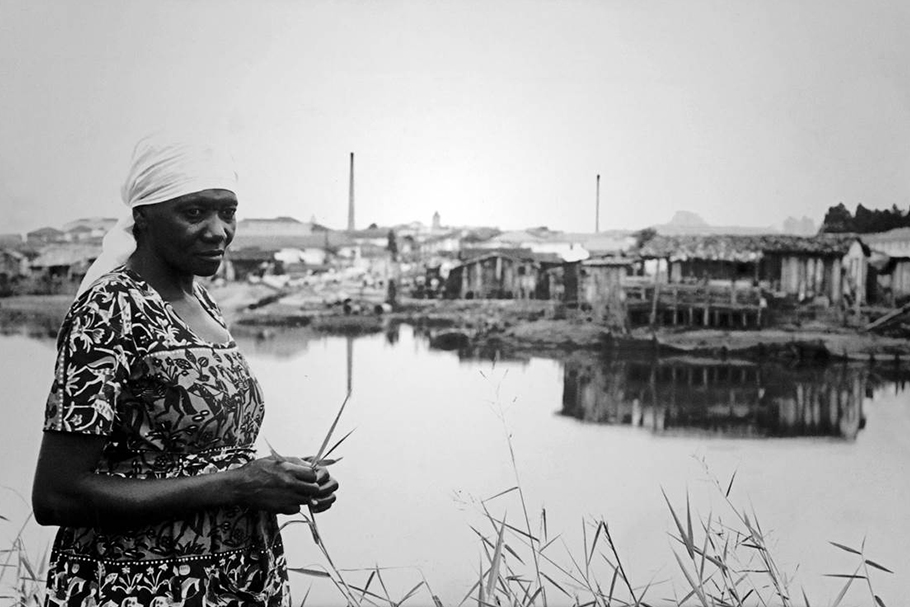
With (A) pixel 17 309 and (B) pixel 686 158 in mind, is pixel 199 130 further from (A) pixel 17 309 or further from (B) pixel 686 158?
(B) pixel 686 158

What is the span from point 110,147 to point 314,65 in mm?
812

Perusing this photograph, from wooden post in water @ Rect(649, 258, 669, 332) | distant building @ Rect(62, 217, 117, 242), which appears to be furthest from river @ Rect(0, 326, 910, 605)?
distant building @ Rect(62, 217, 117, 242)

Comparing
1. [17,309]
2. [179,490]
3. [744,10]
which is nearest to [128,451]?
[179,490]

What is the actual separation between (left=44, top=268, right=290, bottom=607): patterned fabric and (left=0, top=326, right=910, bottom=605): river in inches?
73.3

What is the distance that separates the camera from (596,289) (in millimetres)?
3541

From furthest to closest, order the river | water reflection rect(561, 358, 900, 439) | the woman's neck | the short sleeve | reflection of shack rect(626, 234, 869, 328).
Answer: reflection of shack rect(626, 234, 869, 328) < water reflection rect(561, 358, 900, 439) < the river < the woman's neck < the short sleeve

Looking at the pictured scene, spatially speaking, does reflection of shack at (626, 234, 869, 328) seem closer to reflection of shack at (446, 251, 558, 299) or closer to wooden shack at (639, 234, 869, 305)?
wooden shack at (639, 234, 869, 305)

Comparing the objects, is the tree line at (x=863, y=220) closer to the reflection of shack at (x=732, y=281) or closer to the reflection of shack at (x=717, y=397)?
the reflection of shack at (x=732, y=281)

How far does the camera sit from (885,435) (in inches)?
133

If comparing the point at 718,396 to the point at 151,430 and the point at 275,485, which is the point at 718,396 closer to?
the point at 275,485

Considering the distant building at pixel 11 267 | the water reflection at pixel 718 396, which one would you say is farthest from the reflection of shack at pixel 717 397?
the distant building at pixel 11 267

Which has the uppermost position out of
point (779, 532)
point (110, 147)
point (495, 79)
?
point (495, 79)

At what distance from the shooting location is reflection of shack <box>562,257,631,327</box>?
11.6ft

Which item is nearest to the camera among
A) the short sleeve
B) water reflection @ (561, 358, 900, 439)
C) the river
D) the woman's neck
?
the short sleeve
